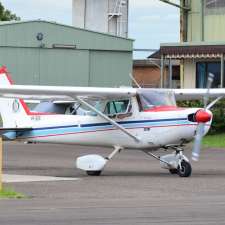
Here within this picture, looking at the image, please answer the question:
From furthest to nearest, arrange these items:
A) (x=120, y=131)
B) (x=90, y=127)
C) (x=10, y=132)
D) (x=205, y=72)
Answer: (x=205, y=72), (x=10, y=132), (x=90, y=127), (x=120, y=131)

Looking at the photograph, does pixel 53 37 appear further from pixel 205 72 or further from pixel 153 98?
pixel 153 98

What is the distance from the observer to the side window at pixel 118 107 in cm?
2241

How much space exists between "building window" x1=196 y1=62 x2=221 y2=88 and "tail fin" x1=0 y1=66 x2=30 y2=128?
20.7 meters

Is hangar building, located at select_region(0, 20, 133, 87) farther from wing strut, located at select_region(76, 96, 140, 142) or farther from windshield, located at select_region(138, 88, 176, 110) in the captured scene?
windshield, located at select_region(138, 88, 176, 110)

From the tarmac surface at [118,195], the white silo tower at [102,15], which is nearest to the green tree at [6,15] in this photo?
the white silo tower at [102,15]

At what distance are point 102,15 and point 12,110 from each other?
2914cm

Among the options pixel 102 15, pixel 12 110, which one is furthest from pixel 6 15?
pixel 12 110

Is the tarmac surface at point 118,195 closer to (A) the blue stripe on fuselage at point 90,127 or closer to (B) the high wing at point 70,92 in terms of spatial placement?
(A) the blue stripe on fuselage at point 90,127

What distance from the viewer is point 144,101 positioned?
22.1m

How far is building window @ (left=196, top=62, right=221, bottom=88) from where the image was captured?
4400cm

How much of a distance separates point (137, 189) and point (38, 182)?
2.37 meters

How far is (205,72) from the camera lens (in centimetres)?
4466

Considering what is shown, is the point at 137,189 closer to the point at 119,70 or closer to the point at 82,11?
the point at 119,70

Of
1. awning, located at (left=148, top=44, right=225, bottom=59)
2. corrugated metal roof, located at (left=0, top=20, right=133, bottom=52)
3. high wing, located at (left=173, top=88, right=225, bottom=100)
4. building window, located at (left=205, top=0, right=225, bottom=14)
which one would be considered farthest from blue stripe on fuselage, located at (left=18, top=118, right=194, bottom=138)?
building window, located at (left=205, top=0, right=225, bottom=14)
